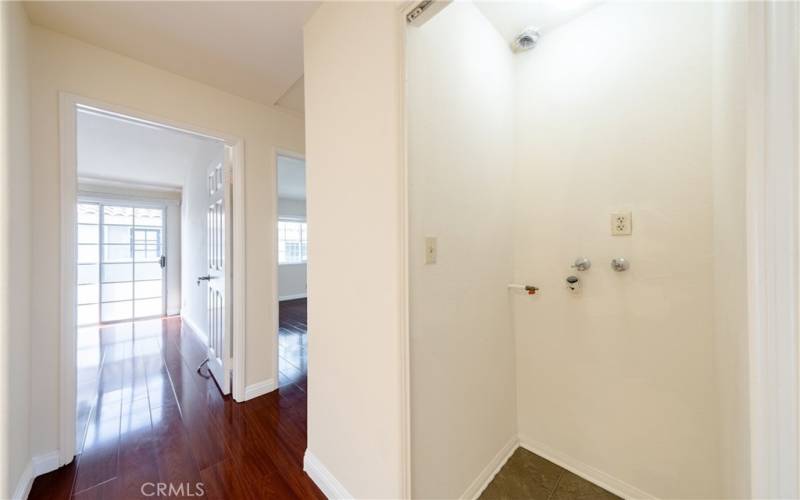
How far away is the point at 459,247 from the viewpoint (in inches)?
52.7

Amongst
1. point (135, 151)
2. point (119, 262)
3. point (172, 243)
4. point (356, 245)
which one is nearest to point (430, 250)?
point (356, 245)

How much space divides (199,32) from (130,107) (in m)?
0.73

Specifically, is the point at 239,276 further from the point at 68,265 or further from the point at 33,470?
the point at 33,470

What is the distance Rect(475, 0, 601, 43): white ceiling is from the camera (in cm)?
146

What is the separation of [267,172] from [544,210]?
2.22 meters

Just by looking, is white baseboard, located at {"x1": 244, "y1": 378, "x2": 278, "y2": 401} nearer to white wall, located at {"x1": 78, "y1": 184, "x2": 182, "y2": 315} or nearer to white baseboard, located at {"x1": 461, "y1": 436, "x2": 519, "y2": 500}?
white baseboard, located at {"x1": 461, "y1": 436, "x2": 519, "y2": 500}

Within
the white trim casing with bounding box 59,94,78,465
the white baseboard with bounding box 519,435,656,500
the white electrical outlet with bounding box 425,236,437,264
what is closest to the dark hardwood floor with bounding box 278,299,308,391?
the white trim casing with bounding box 59,94,78,465

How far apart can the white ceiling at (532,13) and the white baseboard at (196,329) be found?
4.32 meters

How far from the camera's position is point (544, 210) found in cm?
167

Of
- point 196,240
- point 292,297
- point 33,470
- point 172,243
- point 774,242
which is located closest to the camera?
point 774,242

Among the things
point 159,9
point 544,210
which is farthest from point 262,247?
point 544,210

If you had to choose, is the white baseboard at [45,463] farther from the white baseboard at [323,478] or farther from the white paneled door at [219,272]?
the white baseboard at [323,478]

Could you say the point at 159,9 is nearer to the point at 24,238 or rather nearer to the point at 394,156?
the point at 24,238

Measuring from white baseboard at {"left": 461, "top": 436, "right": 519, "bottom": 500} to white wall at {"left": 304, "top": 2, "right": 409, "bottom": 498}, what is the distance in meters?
0.54
